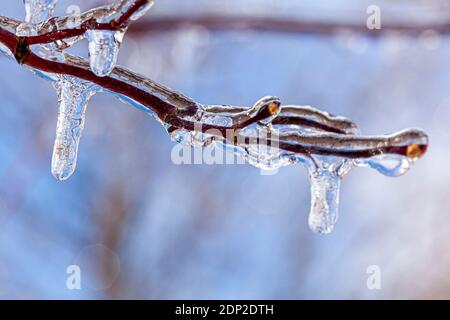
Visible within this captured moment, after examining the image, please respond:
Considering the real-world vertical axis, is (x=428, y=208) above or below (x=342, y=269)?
above

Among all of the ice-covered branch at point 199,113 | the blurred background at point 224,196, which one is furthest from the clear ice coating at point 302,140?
the blurred background at point 224,196

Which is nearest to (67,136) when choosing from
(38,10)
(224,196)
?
(38,10)

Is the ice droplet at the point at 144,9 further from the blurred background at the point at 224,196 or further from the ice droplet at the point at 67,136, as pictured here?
the blurred background at the point at 224,196

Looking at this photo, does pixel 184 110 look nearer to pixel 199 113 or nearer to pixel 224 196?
pixel 199 113

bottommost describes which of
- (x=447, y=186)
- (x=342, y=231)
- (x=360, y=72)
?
(x=342, y=231)

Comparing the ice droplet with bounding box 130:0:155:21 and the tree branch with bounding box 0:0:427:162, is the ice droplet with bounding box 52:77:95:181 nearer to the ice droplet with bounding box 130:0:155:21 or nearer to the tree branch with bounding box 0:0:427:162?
the tree branch with bounding box 0:0:427:162

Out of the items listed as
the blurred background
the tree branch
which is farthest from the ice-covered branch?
the blurred background

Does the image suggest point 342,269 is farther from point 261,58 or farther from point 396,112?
point 261,58

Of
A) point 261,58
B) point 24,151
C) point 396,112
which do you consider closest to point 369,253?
point 396,112
